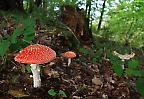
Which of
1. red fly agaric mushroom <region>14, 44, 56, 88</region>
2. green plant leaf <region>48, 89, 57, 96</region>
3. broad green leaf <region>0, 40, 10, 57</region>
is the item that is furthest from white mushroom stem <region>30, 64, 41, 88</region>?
broad green leaf <region>0, 40, 10, 57</region>

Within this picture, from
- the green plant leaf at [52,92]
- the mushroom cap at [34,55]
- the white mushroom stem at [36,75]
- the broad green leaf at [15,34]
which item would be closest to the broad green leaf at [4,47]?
the broad green leaf at [15,34]

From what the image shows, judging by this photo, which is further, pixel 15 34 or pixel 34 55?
pixel 34 55

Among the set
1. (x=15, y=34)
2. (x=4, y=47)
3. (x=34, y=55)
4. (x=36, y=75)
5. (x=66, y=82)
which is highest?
(x=15, y=34)

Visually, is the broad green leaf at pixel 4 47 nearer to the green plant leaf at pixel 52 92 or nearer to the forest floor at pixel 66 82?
the forest floor at pixel 66 82

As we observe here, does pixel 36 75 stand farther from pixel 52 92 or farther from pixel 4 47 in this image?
pixel 4 47

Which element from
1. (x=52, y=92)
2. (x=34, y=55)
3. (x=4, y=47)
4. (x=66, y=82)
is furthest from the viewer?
(x=66, y=82)

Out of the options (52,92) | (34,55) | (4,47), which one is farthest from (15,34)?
→ (52,92)

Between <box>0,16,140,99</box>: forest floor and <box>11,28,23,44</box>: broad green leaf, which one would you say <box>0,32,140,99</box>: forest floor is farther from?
<box>11,28,23,44</box>: broad green leaf

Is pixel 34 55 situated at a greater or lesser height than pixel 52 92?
greater
